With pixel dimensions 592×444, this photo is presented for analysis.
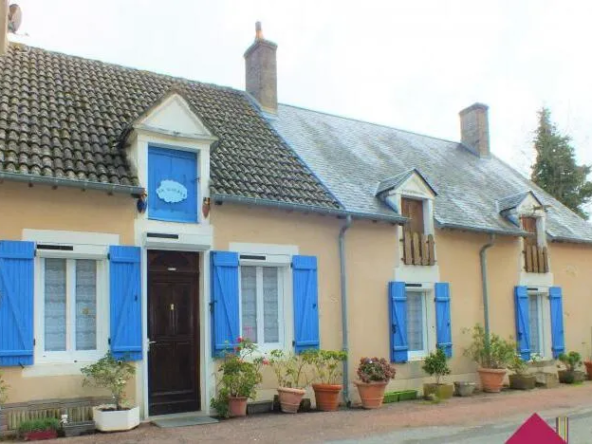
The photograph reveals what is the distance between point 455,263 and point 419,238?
4.12ft

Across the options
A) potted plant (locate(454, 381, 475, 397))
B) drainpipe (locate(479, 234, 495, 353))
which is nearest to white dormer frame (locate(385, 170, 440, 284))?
drainpipe (locate(479, 234, 495, 353))

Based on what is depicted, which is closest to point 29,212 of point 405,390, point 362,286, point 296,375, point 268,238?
point 268,238

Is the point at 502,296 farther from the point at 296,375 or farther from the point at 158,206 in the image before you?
the point at 158,206

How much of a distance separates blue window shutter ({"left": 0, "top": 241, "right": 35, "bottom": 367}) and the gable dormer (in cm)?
736

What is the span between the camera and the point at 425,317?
14047 mm

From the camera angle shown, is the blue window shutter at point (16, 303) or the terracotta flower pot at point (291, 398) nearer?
the blue window shutter at point (16, 303)

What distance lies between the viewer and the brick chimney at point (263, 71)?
1556cm

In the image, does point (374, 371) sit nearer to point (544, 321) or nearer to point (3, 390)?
point (3, 390)

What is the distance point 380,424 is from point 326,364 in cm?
204

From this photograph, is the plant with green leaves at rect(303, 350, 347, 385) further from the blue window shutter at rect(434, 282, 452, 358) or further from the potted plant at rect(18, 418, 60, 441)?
the potted plant at rect(18, 418, 60, 441)

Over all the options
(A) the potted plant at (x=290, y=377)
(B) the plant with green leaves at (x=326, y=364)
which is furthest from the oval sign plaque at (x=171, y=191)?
(B) the plant with green leaves at (x=326, y=364)

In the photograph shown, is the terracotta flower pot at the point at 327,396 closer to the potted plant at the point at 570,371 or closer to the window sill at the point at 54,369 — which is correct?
the window sill at the point at 54,369

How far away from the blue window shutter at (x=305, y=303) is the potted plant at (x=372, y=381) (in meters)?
0.97

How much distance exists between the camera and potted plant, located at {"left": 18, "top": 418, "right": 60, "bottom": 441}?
857 centimetres
